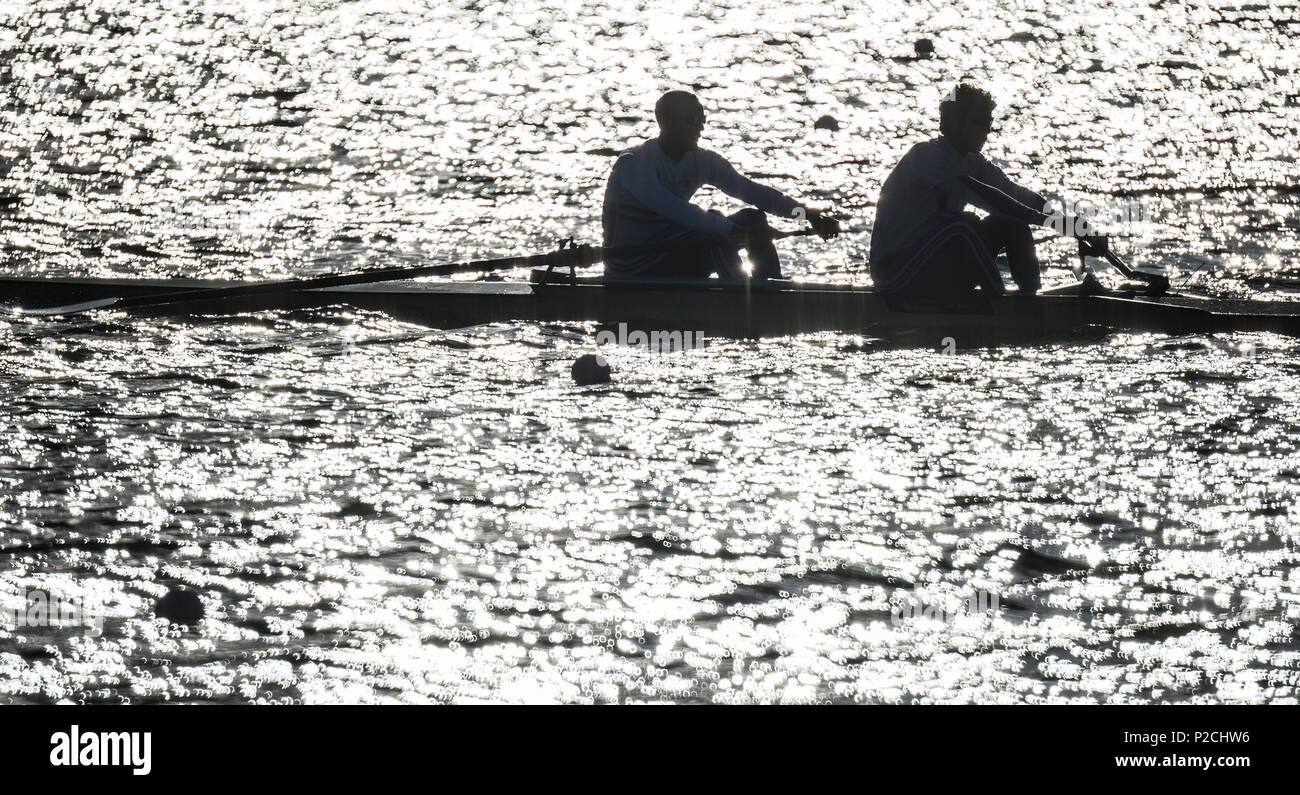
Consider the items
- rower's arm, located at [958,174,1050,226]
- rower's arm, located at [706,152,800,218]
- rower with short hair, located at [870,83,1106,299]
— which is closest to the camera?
rower's arm, located at [958,174,1050,226]

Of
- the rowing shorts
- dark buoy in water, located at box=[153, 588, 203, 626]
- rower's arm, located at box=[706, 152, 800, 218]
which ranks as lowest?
dark buoy in water, located at box=[153, 588, 203, 626]

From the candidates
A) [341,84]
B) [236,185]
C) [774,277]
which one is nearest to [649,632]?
[774,277]

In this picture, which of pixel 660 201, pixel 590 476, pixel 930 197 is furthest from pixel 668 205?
pixel 590 476

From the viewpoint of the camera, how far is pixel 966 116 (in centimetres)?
1275

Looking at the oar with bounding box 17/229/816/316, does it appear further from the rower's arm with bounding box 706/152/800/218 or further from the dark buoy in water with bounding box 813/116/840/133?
the dark buoy in water with bounding box 813/116/840/133

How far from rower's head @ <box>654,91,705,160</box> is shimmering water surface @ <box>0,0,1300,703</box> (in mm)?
1682

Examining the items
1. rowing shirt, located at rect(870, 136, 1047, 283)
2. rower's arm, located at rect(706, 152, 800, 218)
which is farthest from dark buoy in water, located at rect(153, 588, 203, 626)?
rower's arm, located at rect(706, 152, 800, 218)

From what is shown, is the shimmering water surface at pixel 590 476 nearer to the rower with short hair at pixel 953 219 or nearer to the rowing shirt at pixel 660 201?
the rower with short hair at pixel 953 219

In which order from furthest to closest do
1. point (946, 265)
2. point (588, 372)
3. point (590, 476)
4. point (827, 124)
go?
point (827, 124), point (946, 265), point (588, 372), point (590, 476)

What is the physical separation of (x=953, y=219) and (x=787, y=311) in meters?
1.50

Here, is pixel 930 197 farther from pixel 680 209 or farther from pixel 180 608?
pixel 180 608

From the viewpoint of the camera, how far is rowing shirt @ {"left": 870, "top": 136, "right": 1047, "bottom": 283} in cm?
1278

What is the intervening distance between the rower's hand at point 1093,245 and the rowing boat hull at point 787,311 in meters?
0.36

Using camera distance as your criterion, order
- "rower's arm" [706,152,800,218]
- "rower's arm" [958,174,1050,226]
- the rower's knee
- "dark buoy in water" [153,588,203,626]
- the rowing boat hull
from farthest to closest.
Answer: "rower's arm" [706,152,800,218] < the rower's knee < the rowing boat hull < "rower's arm" [958,174,1050,226] < "dark buoy in water" [153,588,203,626]
